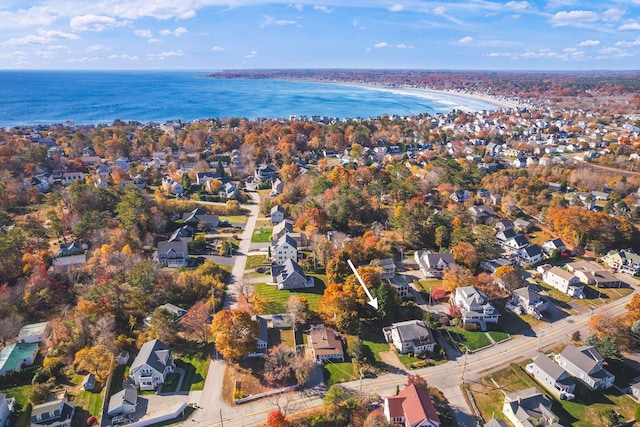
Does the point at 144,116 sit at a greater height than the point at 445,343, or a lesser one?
greater

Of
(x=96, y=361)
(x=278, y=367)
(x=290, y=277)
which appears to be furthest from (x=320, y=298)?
(x=96, y=361)

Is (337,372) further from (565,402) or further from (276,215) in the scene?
(276,215)

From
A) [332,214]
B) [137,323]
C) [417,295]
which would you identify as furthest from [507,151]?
[137,323]

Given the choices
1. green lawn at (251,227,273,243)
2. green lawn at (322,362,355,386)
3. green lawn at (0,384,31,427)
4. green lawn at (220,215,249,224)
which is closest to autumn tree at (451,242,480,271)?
green lawn at (322,362,355,386)

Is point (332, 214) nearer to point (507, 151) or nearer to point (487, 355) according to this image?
A: point (487, 355)

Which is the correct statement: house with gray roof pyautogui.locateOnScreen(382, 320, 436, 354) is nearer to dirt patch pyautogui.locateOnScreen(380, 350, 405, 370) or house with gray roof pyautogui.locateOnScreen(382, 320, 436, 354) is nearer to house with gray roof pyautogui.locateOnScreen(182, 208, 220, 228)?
dirt patch pyautogui.locateOnScreen(380, 350, 405, 370)

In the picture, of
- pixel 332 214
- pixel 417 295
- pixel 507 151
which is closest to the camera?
pixel 417 295

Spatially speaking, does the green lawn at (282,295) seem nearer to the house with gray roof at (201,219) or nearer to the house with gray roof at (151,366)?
the house with gray roof at (151,366)
